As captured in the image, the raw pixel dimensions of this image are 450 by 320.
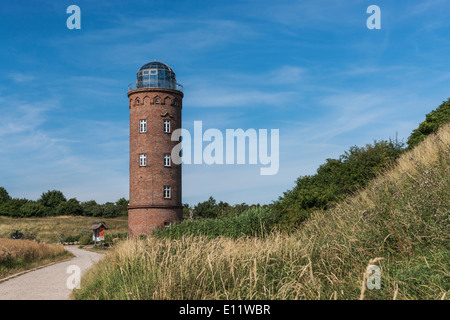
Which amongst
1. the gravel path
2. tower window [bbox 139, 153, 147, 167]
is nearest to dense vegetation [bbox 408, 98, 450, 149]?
tower window [bbox 139, 153, 147, 167]

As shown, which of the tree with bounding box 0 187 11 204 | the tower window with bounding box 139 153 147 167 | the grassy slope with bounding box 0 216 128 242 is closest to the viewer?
the tower window with bounding box 139 153 147 167

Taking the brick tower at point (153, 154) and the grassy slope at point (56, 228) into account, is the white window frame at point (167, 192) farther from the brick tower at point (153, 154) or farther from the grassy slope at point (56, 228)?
the grassy slope at point (56, 228)

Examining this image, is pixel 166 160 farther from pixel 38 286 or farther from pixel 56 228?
pixel 56 228

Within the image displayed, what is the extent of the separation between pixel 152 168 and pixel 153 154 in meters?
1.28

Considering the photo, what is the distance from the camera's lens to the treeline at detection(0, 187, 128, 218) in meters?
79.8

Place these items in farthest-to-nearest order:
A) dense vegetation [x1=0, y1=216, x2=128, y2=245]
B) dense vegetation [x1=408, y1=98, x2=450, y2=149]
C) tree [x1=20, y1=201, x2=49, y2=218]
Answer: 1. tree [x1=20, y1=201, x2=49, y2=218]
2. dense vegetation [x1=0, y1=216, x2=128, y2=245]
3. dense vegetation [x1=408, y1=98, x2=450, y2=149]

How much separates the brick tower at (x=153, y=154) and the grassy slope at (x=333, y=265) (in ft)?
83.3

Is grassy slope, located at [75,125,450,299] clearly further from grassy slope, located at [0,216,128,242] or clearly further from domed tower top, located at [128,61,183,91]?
grassy slope, located at [0,216,128,242]

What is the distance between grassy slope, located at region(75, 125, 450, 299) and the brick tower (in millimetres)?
25389

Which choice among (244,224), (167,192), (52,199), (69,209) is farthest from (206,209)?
(52,199)

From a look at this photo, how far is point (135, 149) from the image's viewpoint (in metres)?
36.8

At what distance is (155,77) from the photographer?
3806cm
